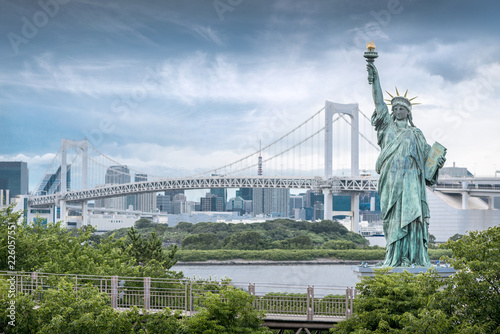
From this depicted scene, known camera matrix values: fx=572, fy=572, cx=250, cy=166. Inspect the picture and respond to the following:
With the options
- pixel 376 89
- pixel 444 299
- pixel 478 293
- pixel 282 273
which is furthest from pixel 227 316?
pixel 282 273

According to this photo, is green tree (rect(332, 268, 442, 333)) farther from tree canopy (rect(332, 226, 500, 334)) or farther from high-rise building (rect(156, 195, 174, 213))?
high-rise building (rect(156, 195, 174, 213))

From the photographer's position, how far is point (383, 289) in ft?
27.8

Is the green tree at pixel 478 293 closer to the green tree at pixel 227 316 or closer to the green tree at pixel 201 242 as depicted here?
the green tree at pixel 227 316

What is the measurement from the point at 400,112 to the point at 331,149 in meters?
37.2

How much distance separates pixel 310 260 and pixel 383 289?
30340 millimetres

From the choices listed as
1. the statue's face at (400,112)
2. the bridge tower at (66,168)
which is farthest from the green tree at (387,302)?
the bridge tower at (66,168)

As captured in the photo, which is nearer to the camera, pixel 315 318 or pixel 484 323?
pixel 484 323

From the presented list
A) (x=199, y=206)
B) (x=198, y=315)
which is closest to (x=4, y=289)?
(x=198, y=315)

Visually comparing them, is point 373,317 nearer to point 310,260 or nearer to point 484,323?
point 484,323

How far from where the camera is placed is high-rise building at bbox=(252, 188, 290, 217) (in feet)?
387

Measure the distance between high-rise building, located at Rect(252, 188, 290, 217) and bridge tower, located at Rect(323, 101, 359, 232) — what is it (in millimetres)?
68364

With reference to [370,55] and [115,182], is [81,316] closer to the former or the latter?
[370,55]

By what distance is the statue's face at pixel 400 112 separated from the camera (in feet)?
37.8

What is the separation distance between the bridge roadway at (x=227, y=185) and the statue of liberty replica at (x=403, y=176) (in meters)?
32.3
